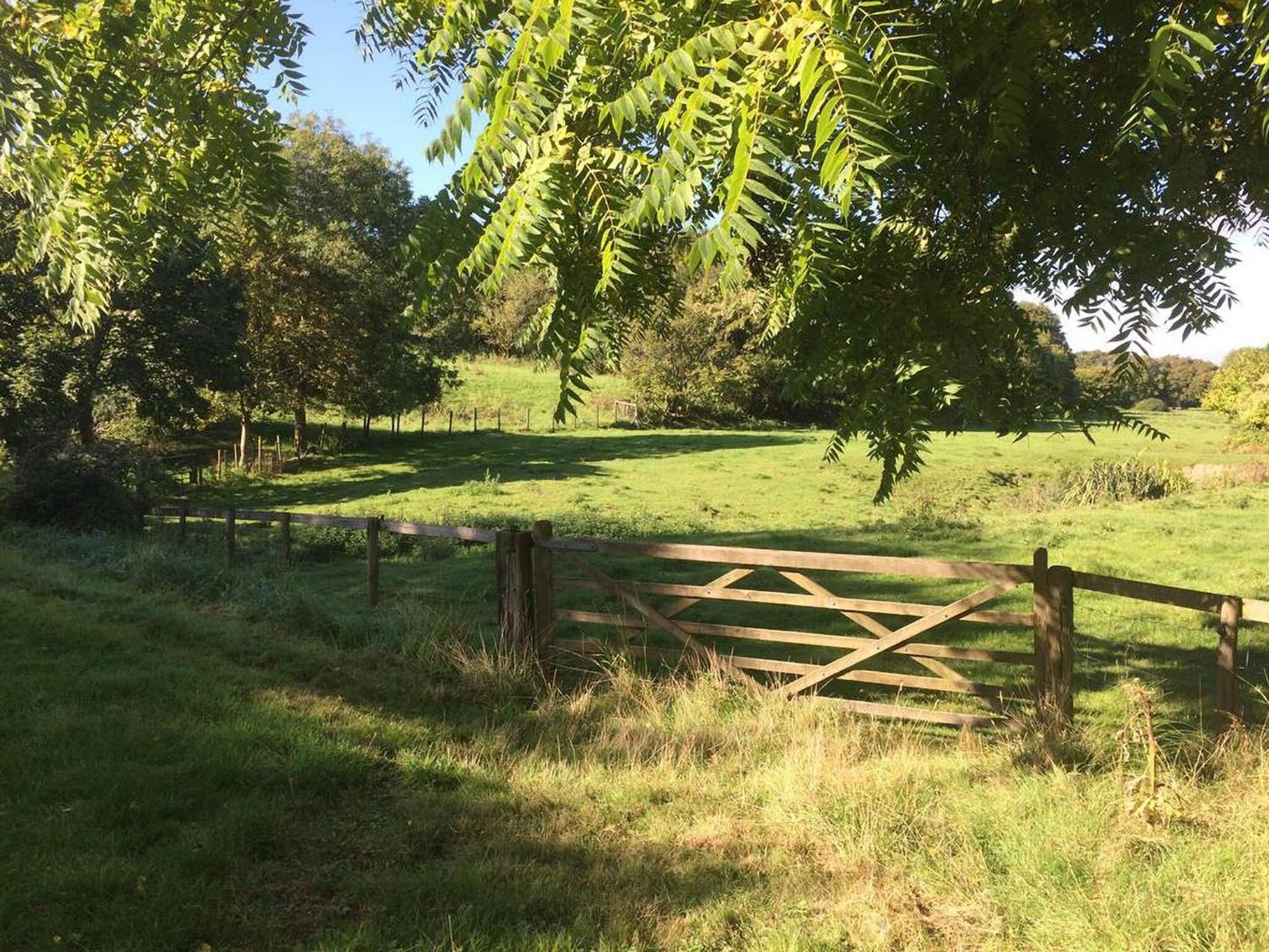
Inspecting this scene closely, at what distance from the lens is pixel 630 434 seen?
4188cm

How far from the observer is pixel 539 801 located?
453 centimetres

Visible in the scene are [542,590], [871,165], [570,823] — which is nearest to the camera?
[871,165]

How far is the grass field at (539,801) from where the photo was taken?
10.7 feet

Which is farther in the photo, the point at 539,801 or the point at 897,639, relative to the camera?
the point at 897,639

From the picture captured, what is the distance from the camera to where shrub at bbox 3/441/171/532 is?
16.1 metres

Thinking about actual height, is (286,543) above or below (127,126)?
below

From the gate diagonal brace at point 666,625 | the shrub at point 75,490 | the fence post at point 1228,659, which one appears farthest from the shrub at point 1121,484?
the shrub at point 75,490

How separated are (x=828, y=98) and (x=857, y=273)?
1.31 metres

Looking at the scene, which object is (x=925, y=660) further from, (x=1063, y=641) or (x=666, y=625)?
(x=666, y=625)

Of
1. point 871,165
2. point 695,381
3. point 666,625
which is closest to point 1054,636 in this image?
point 666,625

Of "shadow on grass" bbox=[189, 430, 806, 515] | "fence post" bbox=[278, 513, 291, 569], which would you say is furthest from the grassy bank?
"shadow on grass" bbox=[189, 430, 806, 515]

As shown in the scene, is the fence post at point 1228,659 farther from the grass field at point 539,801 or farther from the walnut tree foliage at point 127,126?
the walnut tree foliage at point 127,126

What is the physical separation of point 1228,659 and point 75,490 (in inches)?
739

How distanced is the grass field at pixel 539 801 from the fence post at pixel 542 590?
500mm
